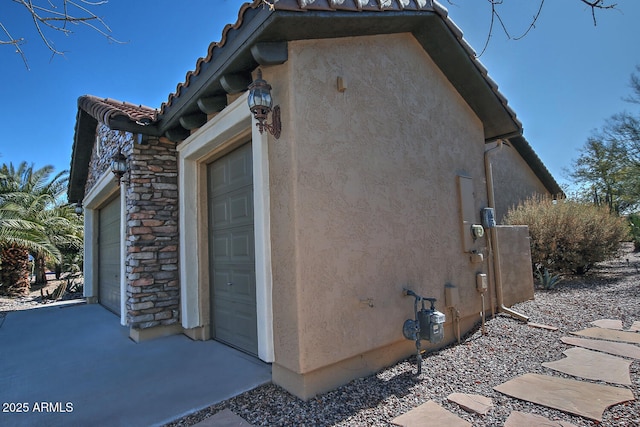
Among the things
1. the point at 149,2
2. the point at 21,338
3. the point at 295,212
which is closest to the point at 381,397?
the point at 295,212

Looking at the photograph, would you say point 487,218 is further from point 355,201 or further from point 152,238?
point 152,238

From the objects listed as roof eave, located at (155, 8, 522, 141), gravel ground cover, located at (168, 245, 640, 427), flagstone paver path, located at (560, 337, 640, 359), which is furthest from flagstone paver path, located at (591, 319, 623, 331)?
roof eave, located at (155, 8, 522, 141)

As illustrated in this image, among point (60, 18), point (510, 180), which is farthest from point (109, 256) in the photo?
point (510, 180)

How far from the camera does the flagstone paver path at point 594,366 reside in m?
4.30

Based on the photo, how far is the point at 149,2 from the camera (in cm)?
393

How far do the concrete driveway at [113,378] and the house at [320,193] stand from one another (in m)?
0.47

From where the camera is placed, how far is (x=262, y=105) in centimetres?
401

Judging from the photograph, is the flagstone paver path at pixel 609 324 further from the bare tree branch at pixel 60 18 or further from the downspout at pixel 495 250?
the bare tree branch at pixel 60 18

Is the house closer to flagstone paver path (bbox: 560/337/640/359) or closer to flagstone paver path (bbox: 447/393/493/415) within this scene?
flagstone paver path (bbox: 447/393/493/415)

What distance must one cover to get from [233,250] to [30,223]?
15.0m

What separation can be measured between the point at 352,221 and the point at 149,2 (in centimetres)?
351

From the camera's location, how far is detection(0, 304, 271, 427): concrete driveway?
377cm

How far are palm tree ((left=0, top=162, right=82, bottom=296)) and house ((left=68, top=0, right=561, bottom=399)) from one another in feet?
34.2

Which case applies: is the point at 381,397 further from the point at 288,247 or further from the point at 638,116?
the point at 638,116
